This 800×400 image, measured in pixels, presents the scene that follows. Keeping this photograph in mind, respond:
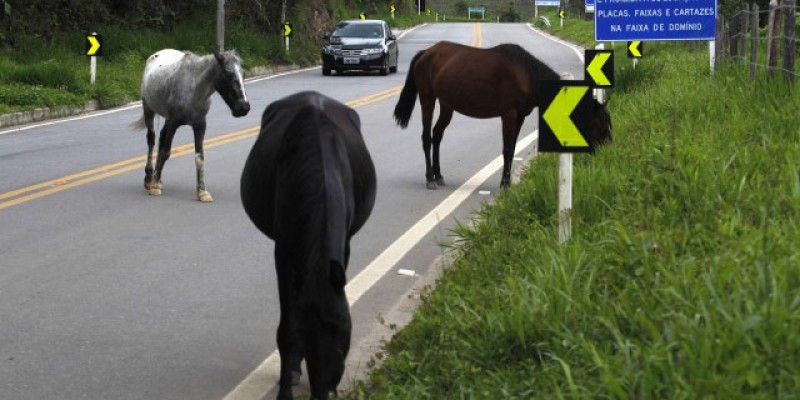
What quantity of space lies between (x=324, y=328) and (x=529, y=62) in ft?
30.1

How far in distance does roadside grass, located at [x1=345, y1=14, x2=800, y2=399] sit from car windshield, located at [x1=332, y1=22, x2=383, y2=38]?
27.9m

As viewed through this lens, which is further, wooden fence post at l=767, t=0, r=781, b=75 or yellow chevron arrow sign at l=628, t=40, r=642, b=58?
yellow chevron arrow sign at l=628, t=40, r=642, b=58

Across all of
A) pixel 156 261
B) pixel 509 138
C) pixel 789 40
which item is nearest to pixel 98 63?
pixel 509 138

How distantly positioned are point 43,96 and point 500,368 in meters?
18.9

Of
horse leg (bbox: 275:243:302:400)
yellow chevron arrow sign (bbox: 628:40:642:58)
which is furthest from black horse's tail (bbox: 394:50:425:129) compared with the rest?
yellow chevron arrow sign (bbox: 628:40:642:58)

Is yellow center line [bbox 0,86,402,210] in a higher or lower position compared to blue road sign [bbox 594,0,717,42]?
lower

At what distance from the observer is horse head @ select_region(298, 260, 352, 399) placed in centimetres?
475

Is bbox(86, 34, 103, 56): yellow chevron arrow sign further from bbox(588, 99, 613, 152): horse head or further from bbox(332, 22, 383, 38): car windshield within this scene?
bbox(588, 99, 613, 152): horse head

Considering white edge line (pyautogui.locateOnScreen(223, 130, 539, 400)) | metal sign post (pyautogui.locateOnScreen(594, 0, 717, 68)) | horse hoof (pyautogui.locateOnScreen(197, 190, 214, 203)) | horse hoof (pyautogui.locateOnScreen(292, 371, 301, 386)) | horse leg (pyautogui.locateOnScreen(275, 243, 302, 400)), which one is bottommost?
white edge line (pyautogui.locateOnScreen(223, 130, 539, 400))

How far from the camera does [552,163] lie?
37.4ft

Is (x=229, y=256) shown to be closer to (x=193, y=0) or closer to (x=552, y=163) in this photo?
(x=552, y=163)

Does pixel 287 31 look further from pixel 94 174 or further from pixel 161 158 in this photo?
pixel 161 158

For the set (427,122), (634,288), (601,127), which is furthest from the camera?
(427,122)

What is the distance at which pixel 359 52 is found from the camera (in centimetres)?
3641
